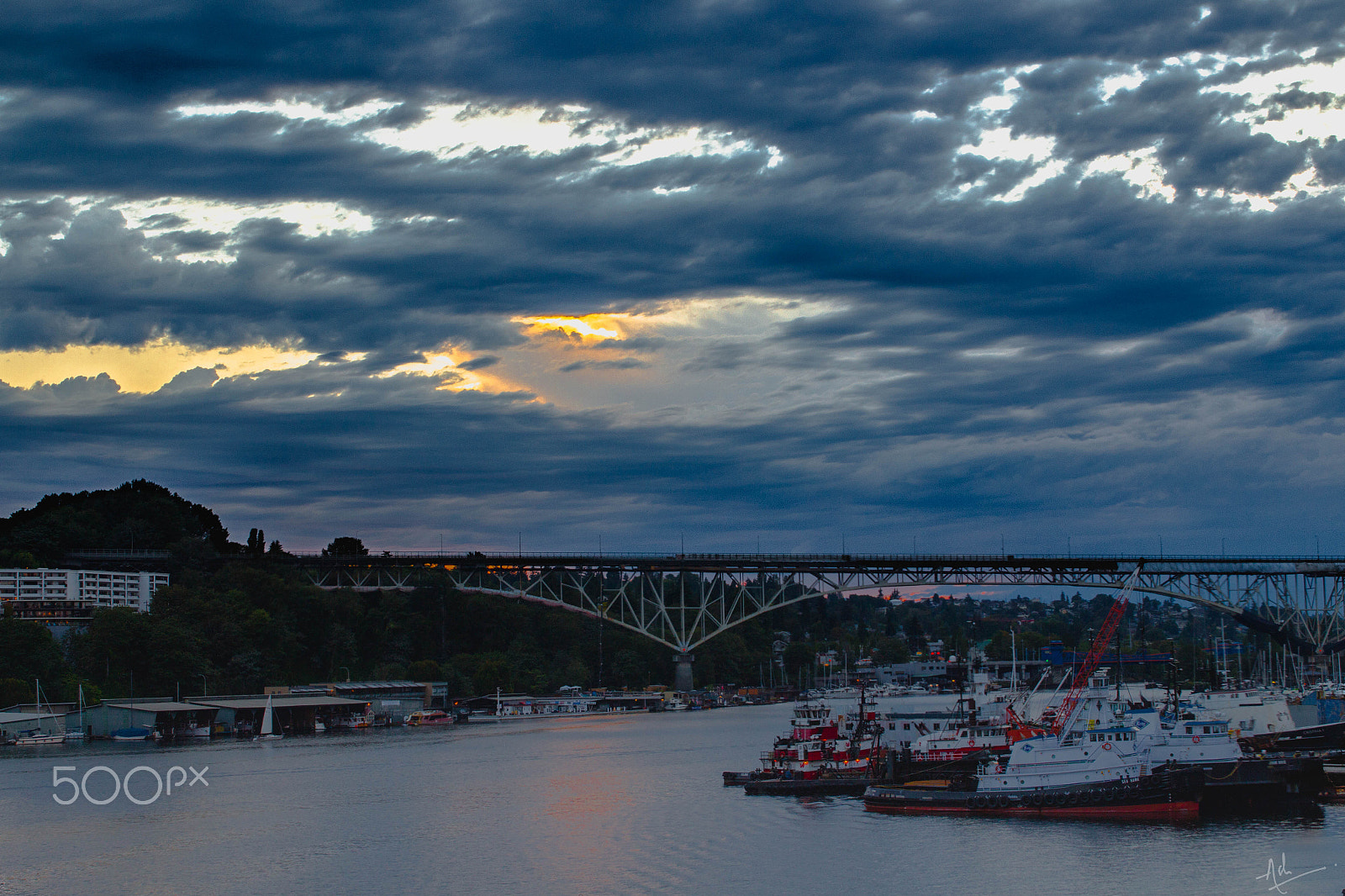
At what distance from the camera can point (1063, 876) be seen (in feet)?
129

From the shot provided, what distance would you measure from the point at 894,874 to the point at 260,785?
39720mm

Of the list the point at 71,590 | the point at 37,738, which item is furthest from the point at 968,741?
the point at 71,590

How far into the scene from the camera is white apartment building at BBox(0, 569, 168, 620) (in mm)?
128625

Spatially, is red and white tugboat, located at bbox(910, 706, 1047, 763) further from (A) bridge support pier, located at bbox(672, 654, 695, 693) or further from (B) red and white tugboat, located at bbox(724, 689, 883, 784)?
(A) bridge support pier, located at bbox(672, 654, 695, 693)

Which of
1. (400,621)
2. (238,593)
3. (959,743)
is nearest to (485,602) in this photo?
(400,621)

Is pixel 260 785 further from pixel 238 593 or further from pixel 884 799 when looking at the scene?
pixel 238 593

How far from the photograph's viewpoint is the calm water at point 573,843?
39812mm
